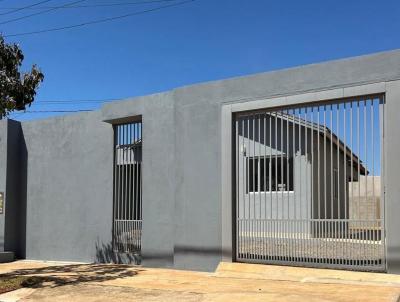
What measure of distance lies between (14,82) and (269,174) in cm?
576

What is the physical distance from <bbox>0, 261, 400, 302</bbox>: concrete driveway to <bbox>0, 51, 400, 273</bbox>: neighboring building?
39 centimetres

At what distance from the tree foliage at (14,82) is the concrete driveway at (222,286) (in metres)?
3.84

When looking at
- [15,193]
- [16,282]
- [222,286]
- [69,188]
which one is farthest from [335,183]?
[15,193]

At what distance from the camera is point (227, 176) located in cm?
1168

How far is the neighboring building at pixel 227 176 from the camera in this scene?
32.9 feet

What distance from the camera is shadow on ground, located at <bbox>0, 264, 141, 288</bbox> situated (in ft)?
36.1

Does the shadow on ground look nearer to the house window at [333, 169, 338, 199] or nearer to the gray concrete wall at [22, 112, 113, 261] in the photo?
the gray concrete wall at [22, 112, 113, 261]

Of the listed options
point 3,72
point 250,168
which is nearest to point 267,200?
point 250,168

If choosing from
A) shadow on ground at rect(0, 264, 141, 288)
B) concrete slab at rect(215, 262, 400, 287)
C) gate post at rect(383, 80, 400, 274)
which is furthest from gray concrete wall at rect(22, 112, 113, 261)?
gate post at rect(383, 80, 400, 274)

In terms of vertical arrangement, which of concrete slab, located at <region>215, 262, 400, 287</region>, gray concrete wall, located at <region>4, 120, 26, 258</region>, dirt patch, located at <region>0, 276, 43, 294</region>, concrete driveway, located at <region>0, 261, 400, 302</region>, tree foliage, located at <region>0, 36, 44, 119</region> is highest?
tree foliage, located at <region>0, 36, 44, 119</region>

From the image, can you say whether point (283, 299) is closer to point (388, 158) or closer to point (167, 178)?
point (388, 158)

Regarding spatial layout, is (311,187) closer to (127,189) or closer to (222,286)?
(222,286)

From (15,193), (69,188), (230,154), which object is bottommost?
(15,193)

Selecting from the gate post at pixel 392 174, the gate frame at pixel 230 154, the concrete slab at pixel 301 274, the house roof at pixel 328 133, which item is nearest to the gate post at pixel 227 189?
the gate frame at pixel 230 154
